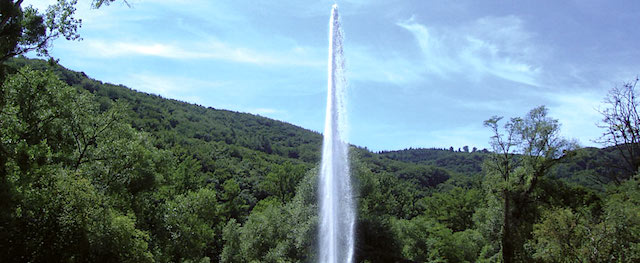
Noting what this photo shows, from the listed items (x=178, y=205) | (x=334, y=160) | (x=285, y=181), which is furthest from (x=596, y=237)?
(x=285, y=181)

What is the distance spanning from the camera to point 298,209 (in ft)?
90.7

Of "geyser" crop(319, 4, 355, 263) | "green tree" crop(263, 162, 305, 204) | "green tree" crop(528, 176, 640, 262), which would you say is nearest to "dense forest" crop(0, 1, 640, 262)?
"green tree" crop(528, 176, 640, 262)

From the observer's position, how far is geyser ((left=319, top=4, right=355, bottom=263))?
1972 cm

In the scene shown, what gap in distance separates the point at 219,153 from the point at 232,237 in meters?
59.8

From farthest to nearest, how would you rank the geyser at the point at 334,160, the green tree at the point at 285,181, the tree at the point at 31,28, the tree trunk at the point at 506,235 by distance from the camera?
the green tree at the point at 285,181, the tree trunk at the point at 506,235, the geyser at the point at 334,160, the tree at the point at 31,28

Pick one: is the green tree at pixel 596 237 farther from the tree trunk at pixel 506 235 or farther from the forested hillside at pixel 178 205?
the tree trunk at pixel 506 235

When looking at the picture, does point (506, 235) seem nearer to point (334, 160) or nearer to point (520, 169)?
point (520, 169)

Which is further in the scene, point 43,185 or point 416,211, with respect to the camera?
point 416,211

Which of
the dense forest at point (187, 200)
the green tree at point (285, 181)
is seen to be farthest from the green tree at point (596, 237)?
the green tree at point (285, 181)

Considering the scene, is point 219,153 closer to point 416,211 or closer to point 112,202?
point 416,211

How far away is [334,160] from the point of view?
20109mm

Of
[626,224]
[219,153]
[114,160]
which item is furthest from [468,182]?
[114,160]

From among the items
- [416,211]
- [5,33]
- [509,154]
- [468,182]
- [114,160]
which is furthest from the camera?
[468,182]

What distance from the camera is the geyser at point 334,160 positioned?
19.7 meters
